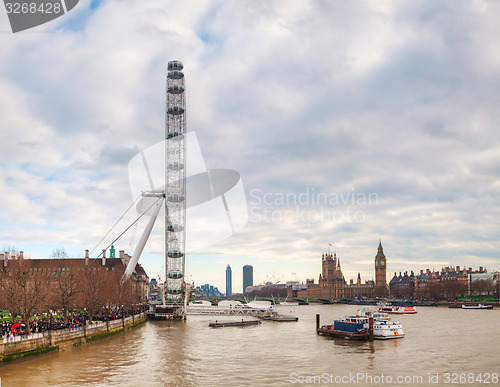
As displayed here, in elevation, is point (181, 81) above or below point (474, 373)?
above

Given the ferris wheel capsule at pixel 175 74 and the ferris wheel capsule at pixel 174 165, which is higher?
the ferris wheel capsule at pixel 175 74

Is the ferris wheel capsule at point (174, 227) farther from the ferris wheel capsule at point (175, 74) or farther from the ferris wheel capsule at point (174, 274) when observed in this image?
the ferris wheel capsule at point (175, 74)

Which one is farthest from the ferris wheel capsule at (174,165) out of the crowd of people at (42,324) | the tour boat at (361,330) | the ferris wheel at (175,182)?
the tour boat at (361,330)

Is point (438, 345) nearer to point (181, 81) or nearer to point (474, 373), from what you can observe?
point (474, 373)

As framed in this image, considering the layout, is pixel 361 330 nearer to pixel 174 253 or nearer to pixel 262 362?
pixel 262 362

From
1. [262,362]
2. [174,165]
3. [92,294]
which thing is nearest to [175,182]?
[174,165]

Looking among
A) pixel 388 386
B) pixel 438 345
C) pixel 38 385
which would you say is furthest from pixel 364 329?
pixel 38 385

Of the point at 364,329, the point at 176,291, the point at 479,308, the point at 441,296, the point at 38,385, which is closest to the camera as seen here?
the point at 38,385

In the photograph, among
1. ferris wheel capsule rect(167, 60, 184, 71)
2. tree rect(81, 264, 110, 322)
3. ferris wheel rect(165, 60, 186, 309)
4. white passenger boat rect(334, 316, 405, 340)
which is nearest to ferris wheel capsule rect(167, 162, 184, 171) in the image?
ferris wheel rect(165, 60, 186, 309)
